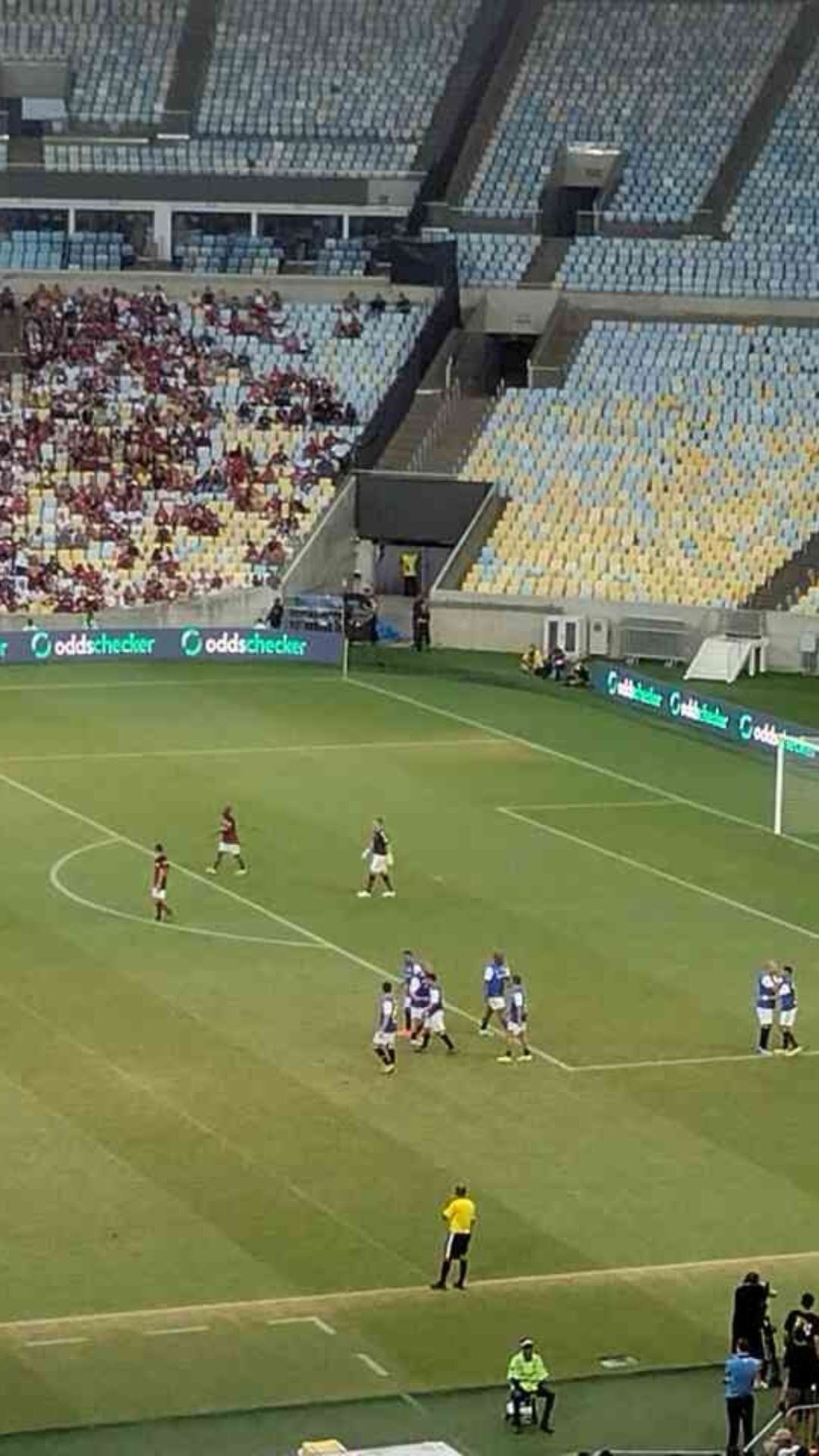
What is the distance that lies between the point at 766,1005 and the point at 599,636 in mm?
35754

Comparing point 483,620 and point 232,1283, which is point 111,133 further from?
point 232,1283

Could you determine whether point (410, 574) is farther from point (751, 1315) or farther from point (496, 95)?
point (751, 1315)

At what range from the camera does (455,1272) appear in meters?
35.9

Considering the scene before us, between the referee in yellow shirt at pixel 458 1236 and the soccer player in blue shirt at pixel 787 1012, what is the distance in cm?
984

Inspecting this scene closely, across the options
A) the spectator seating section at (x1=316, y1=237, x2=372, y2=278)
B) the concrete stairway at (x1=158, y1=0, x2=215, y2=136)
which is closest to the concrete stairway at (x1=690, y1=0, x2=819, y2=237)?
the spectator seating section at (x1=316, y1=237, x2=372, y2=278)

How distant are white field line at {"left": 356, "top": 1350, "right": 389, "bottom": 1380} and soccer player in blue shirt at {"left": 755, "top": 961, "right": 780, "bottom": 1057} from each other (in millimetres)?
12661

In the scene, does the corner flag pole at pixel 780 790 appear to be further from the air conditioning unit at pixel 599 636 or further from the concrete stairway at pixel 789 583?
the concrete stairway at pixel 789 583

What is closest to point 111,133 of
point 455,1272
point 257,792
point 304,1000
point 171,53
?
point 171,53

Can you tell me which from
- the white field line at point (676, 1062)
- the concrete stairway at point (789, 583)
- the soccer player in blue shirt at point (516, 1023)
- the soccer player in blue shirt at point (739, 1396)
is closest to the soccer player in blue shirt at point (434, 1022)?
the soccer player in blue shirt at point (516, 1023)

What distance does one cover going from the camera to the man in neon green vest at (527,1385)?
31.3 metres

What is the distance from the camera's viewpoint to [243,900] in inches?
2128

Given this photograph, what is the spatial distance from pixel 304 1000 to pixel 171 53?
58160mm

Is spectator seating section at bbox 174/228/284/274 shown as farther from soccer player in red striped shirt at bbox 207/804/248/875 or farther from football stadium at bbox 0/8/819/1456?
soccer player in red striped shirt at bbox 207/804/248/875

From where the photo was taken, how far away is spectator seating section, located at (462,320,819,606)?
8231cm
